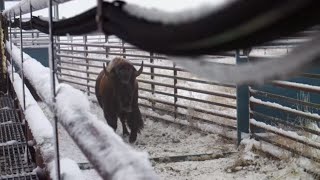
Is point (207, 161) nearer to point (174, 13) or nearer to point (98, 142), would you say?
point (98, 142)

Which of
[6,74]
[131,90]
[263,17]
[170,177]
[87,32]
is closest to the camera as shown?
[263,17]

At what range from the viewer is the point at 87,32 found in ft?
4.58

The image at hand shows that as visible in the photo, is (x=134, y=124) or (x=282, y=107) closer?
(x=282, y=107)

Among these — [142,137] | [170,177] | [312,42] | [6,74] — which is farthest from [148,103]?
[312,42]

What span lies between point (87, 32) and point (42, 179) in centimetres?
184

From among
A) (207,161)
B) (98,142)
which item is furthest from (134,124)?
(98,142)

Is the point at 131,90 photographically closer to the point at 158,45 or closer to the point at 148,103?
the point at 148,103

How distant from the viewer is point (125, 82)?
803cm

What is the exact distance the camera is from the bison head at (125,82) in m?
8.02

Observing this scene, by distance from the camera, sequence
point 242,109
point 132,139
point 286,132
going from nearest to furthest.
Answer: point 286,132 < point 242,109 < point 132,139

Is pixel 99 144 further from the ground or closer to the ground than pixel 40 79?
closer to the ground

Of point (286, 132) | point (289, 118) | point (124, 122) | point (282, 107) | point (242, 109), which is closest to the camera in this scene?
point (286, 132)

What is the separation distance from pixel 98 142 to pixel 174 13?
712 millimetres

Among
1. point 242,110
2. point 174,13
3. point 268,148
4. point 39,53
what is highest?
point 39,53
